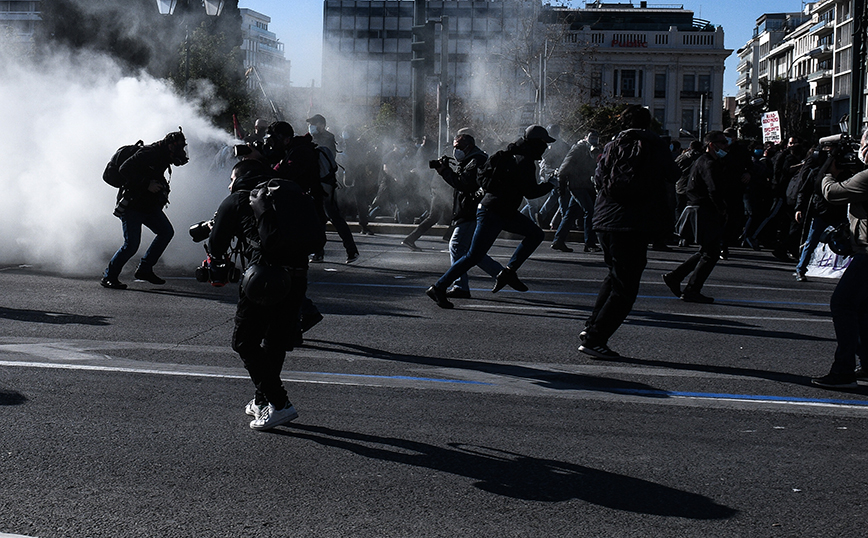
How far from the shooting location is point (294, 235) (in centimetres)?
473

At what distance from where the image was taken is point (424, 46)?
17984mm

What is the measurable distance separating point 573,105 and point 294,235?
48.3 m

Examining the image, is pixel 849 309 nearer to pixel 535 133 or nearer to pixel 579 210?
pixel 535 133

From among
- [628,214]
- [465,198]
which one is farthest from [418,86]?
[628,214]

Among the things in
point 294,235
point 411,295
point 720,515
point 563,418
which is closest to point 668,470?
point 720,515

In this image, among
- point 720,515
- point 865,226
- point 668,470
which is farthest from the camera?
point 865,226

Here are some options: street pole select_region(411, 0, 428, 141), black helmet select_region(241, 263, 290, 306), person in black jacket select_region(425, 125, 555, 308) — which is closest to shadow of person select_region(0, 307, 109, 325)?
person in black jacket select_region(425, 125, 555, 308)

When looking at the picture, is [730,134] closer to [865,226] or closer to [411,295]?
[411,295]

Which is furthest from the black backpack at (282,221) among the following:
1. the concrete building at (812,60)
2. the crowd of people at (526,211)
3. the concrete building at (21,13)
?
the concrete building at (21,13)

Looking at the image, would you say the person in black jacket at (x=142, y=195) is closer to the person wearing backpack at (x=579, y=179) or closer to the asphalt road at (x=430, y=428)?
the asphalt road at (x=430, y=428)

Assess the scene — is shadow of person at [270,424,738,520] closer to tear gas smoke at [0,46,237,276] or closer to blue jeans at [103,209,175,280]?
blue jeans at [103,209,175,280]

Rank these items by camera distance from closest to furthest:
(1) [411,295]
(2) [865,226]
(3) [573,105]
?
(2) [865,226]
(1) [411,295]
(3) [573,105]

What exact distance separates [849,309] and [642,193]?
5.00ft

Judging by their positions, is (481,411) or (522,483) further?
(481,411)
